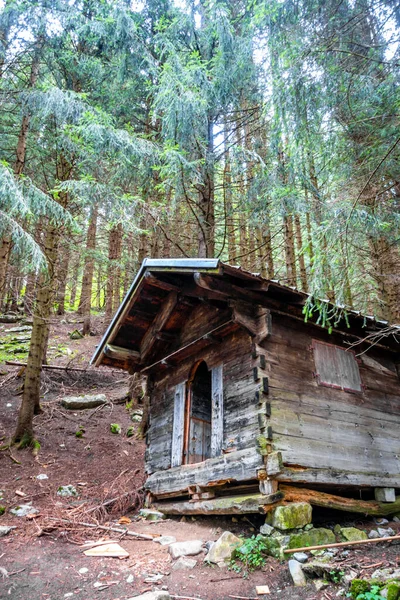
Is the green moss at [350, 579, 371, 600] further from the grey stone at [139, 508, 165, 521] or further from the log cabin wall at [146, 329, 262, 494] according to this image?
the grey stone at [139, 508, 165, 521]

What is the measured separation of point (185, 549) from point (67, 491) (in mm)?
4103

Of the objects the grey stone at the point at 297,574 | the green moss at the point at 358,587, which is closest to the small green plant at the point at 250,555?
the grey stone at the point at 297,574

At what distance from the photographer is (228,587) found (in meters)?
4.19

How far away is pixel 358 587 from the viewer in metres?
3.62

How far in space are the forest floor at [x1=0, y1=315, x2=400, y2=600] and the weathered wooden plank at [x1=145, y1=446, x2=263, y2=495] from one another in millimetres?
656

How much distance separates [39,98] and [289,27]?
6.61 metres

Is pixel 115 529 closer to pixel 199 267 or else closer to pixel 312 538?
pixel 312 538

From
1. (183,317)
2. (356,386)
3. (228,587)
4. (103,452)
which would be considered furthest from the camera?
(103,452)

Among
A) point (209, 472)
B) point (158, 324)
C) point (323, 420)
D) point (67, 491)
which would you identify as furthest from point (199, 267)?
point (67, 491)

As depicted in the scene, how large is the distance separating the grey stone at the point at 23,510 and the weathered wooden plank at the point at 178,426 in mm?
2632

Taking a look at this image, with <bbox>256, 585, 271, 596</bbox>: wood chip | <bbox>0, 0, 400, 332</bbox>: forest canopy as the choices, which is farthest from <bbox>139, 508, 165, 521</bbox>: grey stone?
<bbox>0, 0, 400, 332</bbox>: forest canopy

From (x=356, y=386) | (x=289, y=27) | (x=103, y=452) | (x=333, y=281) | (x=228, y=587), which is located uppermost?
(x=289, y=27)

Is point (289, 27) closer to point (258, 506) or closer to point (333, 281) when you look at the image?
point (333, 281)

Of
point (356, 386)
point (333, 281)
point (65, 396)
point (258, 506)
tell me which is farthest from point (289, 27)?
point (65, 396)
